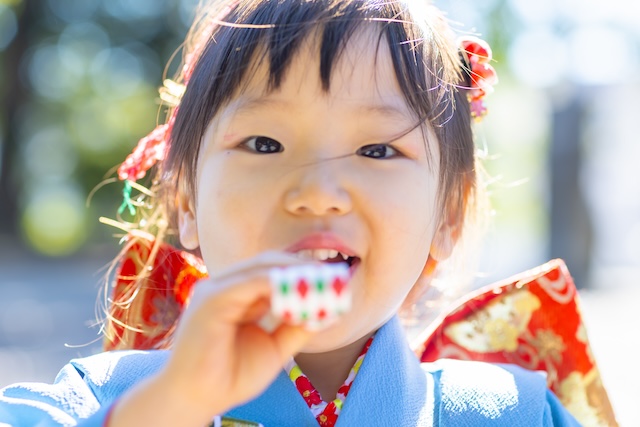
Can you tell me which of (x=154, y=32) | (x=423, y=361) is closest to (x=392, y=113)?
(x=423, y=361)

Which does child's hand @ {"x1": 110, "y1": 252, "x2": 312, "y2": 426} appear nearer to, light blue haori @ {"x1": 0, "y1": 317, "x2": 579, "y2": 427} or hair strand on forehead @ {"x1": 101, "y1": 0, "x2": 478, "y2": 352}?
light blue haori @ {"x1": 0, "y1": 317, "x2": 579, "y2": 427}

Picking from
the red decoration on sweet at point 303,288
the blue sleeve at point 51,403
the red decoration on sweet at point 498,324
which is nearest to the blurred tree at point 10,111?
the red decoration on sweet at point 498,324

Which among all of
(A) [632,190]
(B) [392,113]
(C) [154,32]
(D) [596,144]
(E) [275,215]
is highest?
(C) [154,32]

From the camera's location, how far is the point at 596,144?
6840 mm

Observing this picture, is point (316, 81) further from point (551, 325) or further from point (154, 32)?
point (154, 32)

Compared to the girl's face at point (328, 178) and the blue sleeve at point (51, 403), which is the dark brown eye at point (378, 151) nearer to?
the girl's face at point (328, 178)

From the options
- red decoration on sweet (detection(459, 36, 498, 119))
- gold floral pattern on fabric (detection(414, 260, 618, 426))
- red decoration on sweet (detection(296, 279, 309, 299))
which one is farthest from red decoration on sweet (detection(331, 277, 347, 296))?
gold floral pattern on fabric (detection(414, 260, 618, 426))

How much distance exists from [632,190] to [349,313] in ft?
30.4

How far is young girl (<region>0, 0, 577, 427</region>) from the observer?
4.20 feet

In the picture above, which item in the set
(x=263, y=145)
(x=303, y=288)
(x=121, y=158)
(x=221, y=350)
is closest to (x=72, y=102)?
(x=121, y=158)

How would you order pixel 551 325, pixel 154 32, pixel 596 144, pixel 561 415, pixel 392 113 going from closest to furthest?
pixel 392 113
pixel 561 415
pixel 551 325
pixel 596 144
pixel 154 32

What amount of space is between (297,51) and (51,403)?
67cm

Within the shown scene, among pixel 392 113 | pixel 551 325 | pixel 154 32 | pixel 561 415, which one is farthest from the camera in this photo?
pixel 154 32

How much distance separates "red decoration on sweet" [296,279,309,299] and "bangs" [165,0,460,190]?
0.51 meters
